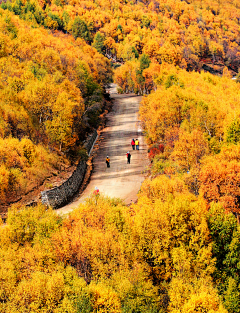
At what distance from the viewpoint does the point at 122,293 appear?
20109 millimetres

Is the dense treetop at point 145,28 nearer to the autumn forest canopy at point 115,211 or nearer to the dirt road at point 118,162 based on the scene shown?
the dirt road at point 118,162

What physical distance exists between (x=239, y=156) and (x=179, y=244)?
9.96 metres

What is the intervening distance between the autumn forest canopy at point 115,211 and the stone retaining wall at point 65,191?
170 centimetres

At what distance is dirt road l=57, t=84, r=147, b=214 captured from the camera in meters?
38.2

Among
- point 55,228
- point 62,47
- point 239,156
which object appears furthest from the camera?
point 62,47

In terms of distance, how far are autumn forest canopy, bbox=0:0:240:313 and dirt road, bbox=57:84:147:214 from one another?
2.16 metres

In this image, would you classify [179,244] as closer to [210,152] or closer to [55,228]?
[55,228]

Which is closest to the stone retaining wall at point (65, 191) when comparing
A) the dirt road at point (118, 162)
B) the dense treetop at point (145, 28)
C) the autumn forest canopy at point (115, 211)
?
the dirt road at point (118, 162)

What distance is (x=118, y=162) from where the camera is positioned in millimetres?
47438

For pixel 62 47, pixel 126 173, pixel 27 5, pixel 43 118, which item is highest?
pixel 27 5

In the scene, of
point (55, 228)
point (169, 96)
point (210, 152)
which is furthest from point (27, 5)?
point (55, 228)

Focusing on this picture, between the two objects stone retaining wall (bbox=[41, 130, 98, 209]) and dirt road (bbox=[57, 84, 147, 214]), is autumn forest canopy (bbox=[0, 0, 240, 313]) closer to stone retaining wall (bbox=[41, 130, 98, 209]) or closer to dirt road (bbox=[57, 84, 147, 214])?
stone retaining wall (bbox=[41, 130, 98, 209])

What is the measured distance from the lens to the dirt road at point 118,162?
125 feet

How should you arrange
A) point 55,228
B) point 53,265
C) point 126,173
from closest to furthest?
point 53,265, point 55,228, point 126,173
